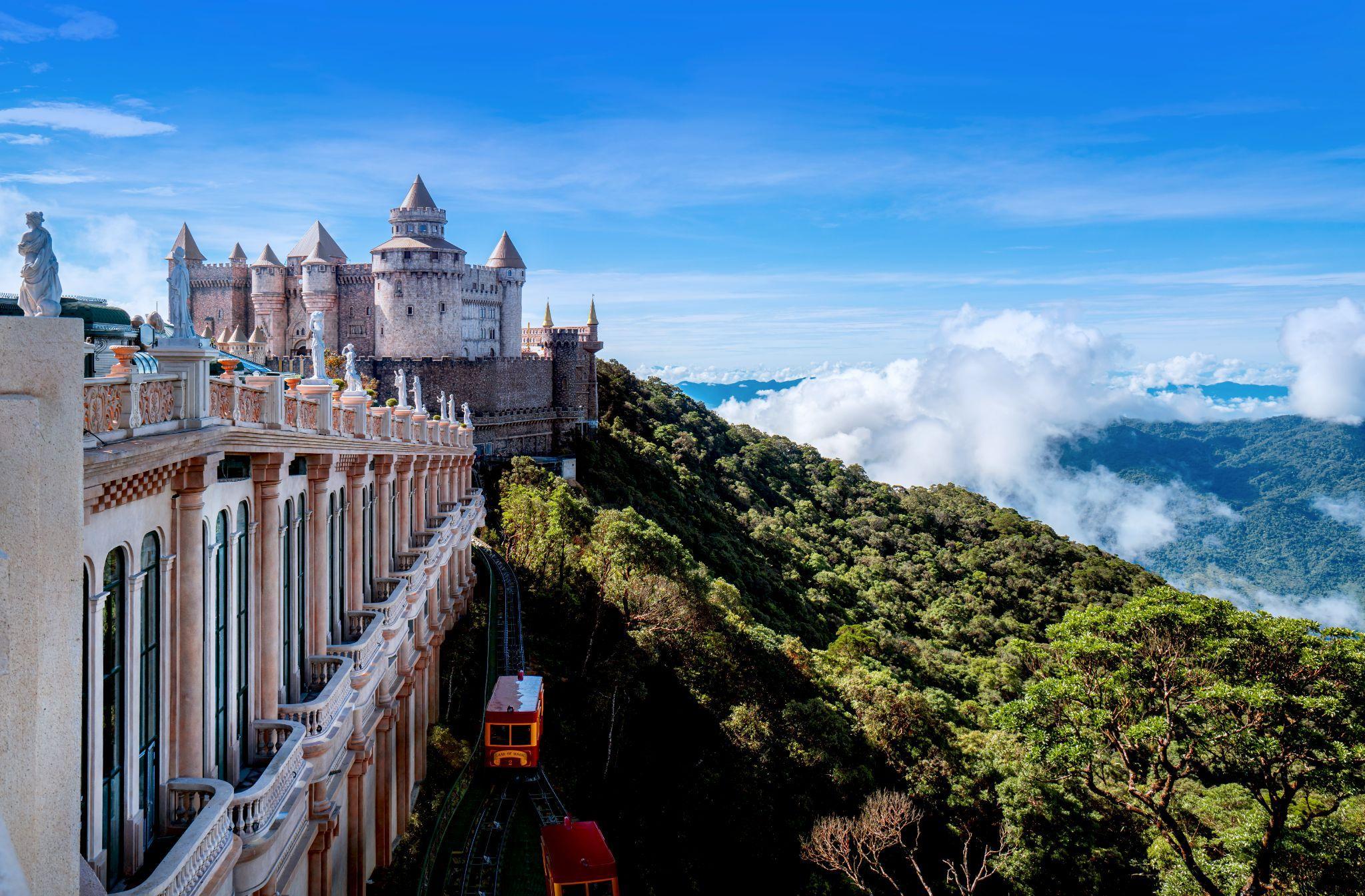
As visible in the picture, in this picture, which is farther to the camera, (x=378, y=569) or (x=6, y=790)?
(x=378, y=569)

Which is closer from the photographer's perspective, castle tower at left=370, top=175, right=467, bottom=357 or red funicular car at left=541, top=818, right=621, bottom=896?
red funicular car at left=541, top=818, right=621, bottom=896

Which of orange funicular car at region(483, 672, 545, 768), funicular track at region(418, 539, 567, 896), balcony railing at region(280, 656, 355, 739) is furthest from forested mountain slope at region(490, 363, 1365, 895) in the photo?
balcony railing at region(280, 656, 355, 739)

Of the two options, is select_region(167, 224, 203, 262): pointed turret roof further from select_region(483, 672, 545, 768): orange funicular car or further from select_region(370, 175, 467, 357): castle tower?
select_region(483, 672, 545, 768): orange funicular car

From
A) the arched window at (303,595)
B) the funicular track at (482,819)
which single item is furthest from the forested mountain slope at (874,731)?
the arched window at (303,595)

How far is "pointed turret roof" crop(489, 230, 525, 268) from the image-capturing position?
83312 millimetres

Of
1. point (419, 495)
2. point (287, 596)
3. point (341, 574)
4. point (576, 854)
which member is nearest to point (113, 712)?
point (287, 596)

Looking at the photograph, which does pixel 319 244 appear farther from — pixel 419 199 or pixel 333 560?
pixel 333 560

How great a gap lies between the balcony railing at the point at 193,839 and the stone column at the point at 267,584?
2.60 metres

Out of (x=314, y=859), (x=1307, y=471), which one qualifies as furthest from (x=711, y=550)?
(x=1307, y=471)

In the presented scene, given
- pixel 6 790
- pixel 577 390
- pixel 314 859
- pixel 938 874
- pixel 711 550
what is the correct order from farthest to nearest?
1. pixel 577 390
2. pixel 711 550
3. pixel 938 874
4. pixel 314 859
5. pixel 6 790

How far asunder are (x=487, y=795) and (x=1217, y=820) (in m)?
18.8

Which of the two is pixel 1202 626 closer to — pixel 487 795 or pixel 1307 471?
pixel 487 795

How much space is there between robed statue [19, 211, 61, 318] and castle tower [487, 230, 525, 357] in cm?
7575

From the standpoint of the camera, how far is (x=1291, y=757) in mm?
21719
